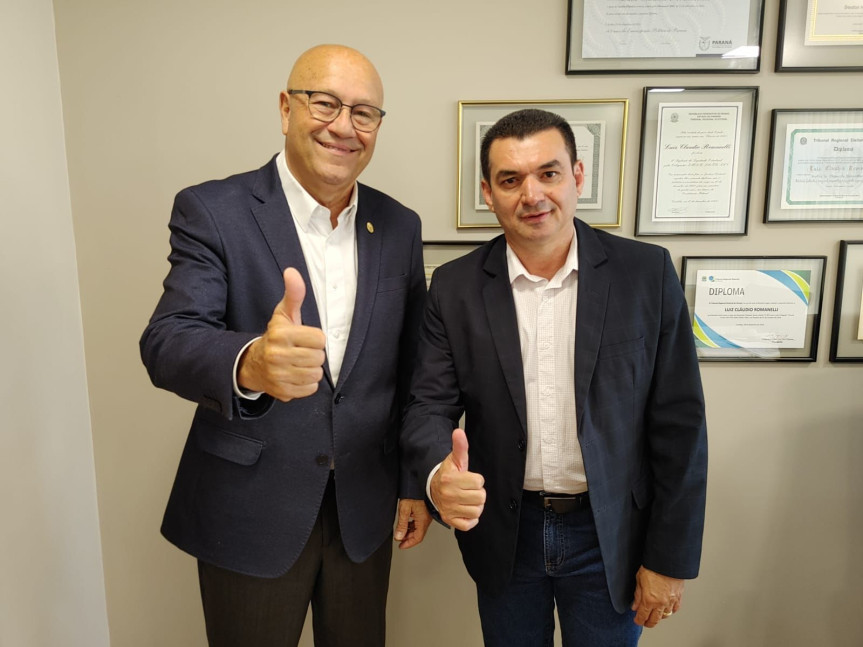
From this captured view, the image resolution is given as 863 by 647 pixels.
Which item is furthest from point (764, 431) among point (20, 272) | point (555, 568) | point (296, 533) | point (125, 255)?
point (20, 272)

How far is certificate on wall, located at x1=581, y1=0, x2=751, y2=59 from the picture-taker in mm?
1571

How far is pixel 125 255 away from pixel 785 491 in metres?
2.27

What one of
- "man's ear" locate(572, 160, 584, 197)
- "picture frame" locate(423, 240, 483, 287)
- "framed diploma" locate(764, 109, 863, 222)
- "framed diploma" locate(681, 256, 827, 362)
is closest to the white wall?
"picture frame" locate(423, 240, 483, 287)

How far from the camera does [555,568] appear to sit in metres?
1.21

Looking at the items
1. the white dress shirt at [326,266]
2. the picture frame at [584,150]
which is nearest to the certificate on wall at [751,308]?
the picture frame at [584,150]

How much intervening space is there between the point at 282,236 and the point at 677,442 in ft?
3.15

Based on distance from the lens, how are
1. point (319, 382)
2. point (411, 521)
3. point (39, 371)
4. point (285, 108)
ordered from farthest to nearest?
point (39, 371) → point (411, 521) → point (285, 108) → point (319, 382)

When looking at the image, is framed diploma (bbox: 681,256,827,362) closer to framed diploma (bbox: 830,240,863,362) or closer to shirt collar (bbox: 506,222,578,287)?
framed diploma (bbox: 830,240,863,362)

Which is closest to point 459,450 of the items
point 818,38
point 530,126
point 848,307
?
point 530,126

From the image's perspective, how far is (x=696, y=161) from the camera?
162 centimetres

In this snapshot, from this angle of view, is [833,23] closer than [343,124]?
No

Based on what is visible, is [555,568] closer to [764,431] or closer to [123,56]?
[764,431]

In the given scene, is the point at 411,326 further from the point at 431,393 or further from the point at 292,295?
the point at 292,295

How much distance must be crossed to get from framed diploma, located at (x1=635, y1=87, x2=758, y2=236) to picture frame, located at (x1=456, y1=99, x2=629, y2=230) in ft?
0.25
